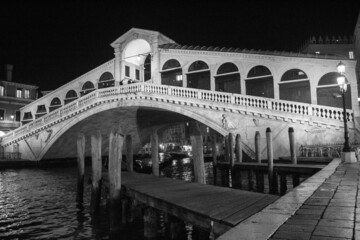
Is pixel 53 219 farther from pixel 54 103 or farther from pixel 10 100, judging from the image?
pixel 10 100

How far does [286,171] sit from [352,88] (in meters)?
9.15

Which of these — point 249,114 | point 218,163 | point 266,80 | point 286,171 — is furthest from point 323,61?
point 286,171

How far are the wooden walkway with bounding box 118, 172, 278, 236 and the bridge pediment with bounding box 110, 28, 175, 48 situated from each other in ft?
52.3

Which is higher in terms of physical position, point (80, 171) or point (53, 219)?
point (80, 171)

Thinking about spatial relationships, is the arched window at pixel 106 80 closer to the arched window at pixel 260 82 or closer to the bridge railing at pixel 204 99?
the bridge railing at pixel 204 99

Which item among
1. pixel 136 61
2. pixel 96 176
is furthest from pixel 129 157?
pixel 136 61

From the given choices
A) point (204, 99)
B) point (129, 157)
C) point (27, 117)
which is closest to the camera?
point (129, 157)

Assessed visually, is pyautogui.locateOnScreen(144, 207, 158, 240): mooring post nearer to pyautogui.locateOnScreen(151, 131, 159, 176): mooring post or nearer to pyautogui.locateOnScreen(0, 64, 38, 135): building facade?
pyautogui.locateOnScreen(151, 131, 159, 176): mooring post

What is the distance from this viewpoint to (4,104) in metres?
29.6

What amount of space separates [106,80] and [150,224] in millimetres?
18962

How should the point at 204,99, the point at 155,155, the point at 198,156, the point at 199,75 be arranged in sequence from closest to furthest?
the point at 198,156 < the point at 155,155 < the point at 204,99 < the point at 199,75

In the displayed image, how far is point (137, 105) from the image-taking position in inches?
658

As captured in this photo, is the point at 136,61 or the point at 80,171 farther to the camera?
the point at 136,61

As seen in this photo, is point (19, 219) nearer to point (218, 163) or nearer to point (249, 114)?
point (218, 163)
